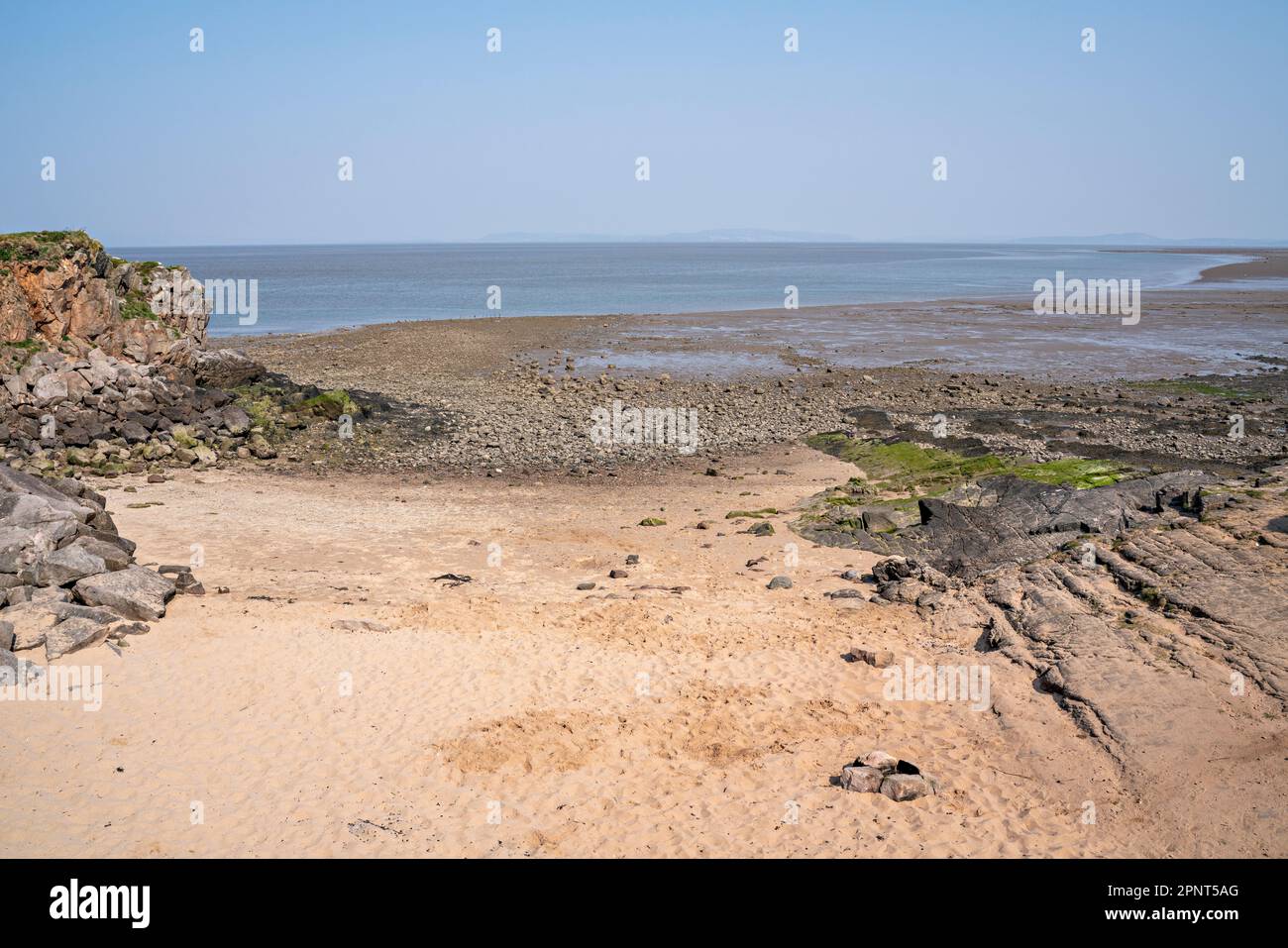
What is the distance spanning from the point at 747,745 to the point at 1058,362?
3786cm

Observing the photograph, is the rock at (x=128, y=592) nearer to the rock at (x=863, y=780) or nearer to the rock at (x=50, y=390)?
the rock at (x=863, y=780)

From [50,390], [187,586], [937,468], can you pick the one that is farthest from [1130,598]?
[50,390]

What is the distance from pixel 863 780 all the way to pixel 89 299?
28.4 m

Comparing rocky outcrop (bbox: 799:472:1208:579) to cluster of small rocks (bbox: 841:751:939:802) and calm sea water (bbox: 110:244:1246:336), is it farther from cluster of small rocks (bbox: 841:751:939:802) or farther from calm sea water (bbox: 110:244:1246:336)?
calm sea water (bbox: 110:244:1246:336)

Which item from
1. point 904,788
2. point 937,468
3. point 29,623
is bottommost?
point 904,788

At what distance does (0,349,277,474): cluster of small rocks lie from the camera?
26.1m

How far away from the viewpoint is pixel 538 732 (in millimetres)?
12297

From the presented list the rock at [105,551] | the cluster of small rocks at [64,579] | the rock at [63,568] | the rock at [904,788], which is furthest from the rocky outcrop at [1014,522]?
the rock at [63,568]

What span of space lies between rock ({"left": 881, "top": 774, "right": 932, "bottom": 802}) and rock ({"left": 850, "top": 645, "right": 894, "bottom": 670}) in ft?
10.9

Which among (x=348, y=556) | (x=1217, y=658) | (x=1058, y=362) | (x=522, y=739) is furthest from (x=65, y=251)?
(x=1058, y=362)

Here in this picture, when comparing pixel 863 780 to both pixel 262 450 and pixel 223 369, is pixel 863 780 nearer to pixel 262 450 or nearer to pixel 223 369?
pixel 262 450
